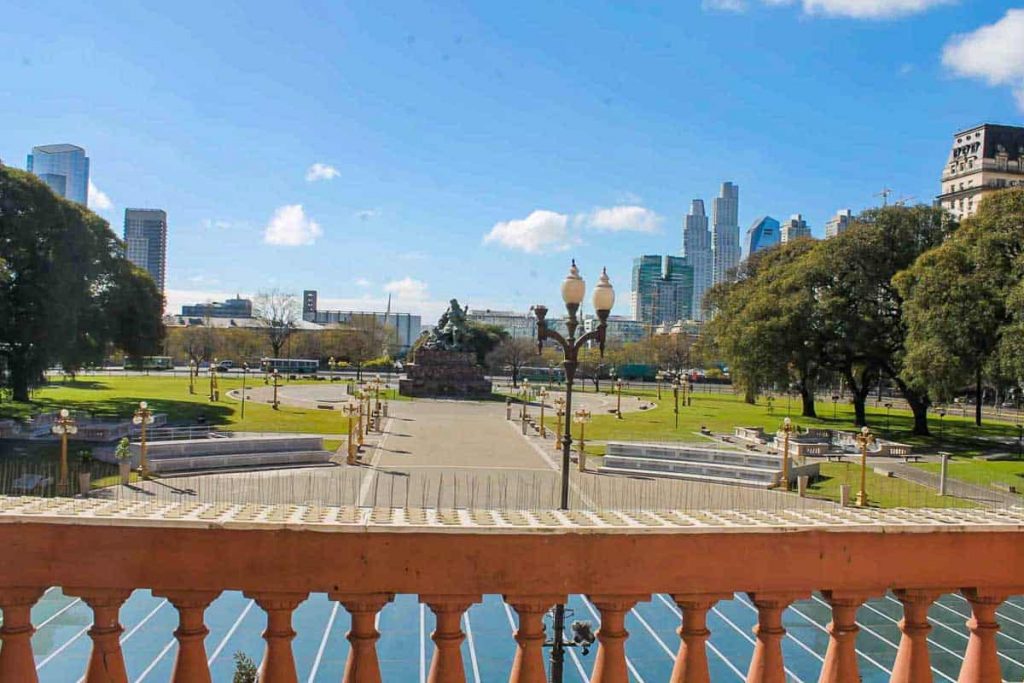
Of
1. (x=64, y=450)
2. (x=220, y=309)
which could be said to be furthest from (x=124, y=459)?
(x=220, y=309)

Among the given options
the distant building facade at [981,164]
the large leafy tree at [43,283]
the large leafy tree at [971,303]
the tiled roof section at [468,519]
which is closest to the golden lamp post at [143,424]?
the large leafy tree at [43,283]

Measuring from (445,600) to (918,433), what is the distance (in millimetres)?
45753

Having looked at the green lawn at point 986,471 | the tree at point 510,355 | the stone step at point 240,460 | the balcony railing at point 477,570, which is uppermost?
the tree at point 510,355

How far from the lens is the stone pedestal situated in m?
65.2

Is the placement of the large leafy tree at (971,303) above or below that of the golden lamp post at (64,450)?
above

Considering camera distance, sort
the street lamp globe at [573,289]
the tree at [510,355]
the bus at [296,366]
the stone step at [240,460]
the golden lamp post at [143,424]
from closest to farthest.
A: the street lamp globe at [573,289] < the golden lamp post at [143,424] < the stone step at [240,460] < the bus at [296,366] < the tree at [510,355]

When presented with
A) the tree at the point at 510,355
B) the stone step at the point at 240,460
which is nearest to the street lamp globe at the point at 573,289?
the stone step at the point at 240,460

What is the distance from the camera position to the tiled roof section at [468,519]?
11.7 ft

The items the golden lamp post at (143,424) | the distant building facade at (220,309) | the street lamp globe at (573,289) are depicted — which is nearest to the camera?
the street lamp globe at (573,289)

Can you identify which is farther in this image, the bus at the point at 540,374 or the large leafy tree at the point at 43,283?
the bus at the point at 540,374

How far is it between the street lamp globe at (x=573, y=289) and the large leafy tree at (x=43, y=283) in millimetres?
30939

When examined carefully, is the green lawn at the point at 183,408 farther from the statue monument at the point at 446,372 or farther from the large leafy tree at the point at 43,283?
the statue monument at the point at 446,372

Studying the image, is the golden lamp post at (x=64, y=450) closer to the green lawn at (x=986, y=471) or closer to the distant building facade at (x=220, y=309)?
the green lawn at (x=986, y=471)

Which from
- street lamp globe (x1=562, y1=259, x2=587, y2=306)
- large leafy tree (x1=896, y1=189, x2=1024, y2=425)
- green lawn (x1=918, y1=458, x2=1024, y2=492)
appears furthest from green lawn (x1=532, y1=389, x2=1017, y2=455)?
street lamp globe (x1=562, y1=259, x2=587, y2=306)
